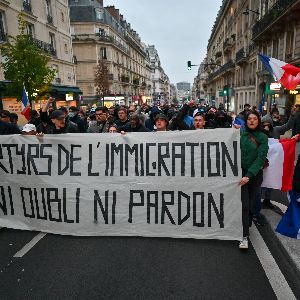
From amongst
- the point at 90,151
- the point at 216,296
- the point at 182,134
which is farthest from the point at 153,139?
the point at 216,296

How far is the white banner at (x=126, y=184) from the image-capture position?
4.05 metres

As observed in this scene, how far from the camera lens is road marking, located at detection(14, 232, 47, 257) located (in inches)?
155

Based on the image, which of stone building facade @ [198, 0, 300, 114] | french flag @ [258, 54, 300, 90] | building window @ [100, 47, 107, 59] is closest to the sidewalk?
french flag @ [258, 54, 300, 90]

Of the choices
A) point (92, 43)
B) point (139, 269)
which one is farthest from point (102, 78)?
point (139, 269)

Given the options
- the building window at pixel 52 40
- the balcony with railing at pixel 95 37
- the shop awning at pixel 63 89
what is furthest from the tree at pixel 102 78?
the building window at pixel 52 40

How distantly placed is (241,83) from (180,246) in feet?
109

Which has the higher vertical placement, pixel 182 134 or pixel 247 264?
pixel 182 134

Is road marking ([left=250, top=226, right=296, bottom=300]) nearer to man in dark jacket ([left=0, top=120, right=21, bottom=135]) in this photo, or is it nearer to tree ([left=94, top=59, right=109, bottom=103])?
man in dark jacket ([left=0, top=120, right=21, bottom=135])

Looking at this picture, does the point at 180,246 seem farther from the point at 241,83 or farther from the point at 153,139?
the point at 241,83

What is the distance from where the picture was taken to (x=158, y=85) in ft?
414

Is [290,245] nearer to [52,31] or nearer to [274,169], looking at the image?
[274,169]

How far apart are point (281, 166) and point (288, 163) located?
0.34 feet

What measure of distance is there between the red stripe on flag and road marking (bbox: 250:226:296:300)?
81 centimetres

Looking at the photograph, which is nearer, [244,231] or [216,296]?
[216,296]
